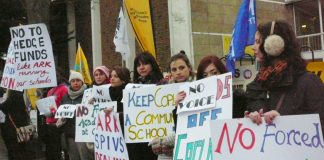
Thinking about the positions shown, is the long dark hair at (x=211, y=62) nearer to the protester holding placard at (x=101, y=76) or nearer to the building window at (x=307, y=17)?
the protester holding placard at (x=101, y=76)

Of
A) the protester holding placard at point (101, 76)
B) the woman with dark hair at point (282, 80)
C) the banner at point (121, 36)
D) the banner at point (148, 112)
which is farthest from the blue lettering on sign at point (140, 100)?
the banner at point (121, 36)

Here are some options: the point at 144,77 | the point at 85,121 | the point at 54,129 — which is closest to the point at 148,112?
the point at 144,77

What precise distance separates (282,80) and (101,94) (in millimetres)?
3180

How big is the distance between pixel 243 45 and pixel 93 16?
431 inches

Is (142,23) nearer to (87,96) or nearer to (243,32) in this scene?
(243,32)

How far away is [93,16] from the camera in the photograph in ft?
59.6

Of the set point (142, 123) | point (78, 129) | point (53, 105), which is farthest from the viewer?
point (53, 105)

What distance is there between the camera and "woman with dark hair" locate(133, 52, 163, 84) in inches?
209

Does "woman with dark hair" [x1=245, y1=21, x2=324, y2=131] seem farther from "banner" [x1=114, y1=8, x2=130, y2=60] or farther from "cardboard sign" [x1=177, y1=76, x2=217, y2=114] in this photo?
"banner" [x1=114, y1=8, x2=130, y2=60]

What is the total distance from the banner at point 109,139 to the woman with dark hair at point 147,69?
50cm

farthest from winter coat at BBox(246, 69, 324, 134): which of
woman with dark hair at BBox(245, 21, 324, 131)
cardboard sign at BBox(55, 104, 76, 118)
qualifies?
cardboard sign at BBox(55, 104, 76, 118)

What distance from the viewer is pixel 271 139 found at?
318 cm

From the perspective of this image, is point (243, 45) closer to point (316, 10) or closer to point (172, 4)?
point (172, 4)

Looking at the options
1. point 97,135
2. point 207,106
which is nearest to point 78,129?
point 97,135
